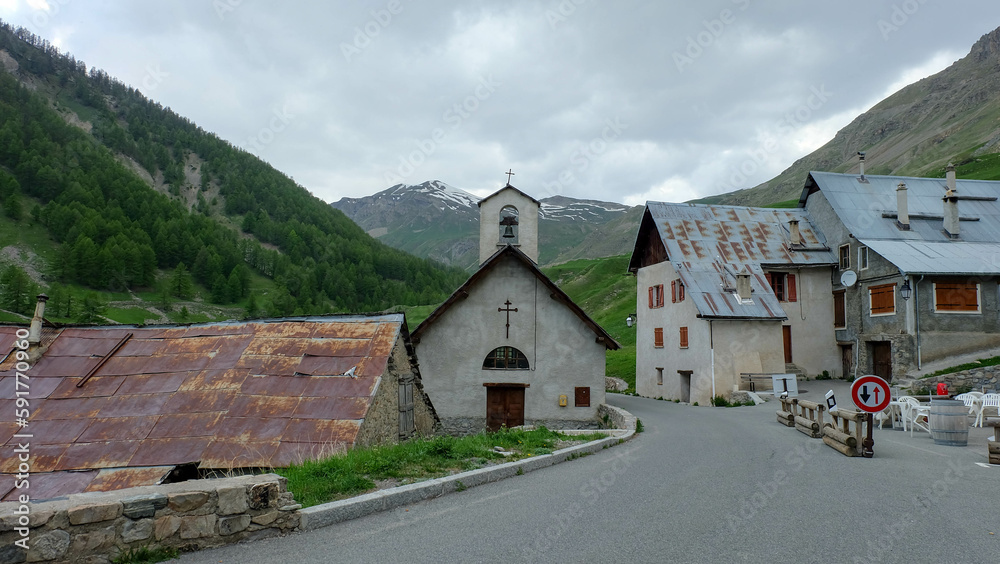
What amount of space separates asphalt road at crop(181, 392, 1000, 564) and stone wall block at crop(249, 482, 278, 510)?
34 centimetres

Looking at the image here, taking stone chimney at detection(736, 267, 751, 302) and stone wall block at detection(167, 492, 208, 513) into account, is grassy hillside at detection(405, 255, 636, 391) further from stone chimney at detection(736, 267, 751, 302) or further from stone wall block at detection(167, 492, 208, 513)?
stone wall block at detection(167, 492, 208, 513)

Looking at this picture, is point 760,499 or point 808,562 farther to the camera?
point 760,499

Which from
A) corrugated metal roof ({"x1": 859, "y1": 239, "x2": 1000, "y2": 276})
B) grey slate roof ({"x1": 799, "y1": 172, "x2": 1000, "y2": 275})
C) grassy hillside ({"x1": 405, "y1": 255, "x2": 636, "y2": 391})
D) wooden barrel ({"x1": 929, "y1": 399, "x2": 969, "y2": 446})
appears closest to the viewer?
wooden barrel ({"x1": 929, "y1": 399, "x2": 969, "y2": 446})

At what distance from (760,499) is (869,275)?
2843 centimetres

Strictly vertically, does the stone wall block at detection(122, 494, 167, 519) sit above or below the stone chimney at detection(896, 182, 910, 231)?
below

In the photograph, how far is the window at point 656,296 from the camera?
34750mm

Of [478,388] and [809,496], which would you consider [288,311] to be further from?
[809,496]

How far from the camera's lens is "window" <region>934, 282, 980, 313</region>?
89.9ft

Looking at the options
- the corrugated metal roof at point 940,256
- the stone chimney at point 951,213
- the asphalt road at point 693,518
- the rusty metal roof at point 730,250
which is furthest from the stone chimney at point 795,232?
the asphalt road at point 693,518

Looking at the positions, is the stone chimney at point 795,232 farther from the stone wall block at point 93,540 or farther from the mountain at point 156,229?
the mountain at point 156,229

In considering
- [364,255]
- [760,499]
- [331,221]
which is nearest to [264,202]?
[331,221]

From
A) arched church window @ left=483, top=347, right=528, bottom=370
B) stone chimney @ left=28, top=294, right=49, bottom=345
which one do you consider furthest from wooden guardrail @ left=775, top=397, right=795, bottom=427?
stone chimney @ left=28, top=294, right=49, bottom=345

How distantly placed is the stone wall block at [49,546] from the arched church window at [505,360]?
19250 millimetres

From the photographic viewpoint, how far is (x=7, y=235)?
12244 centimetres
